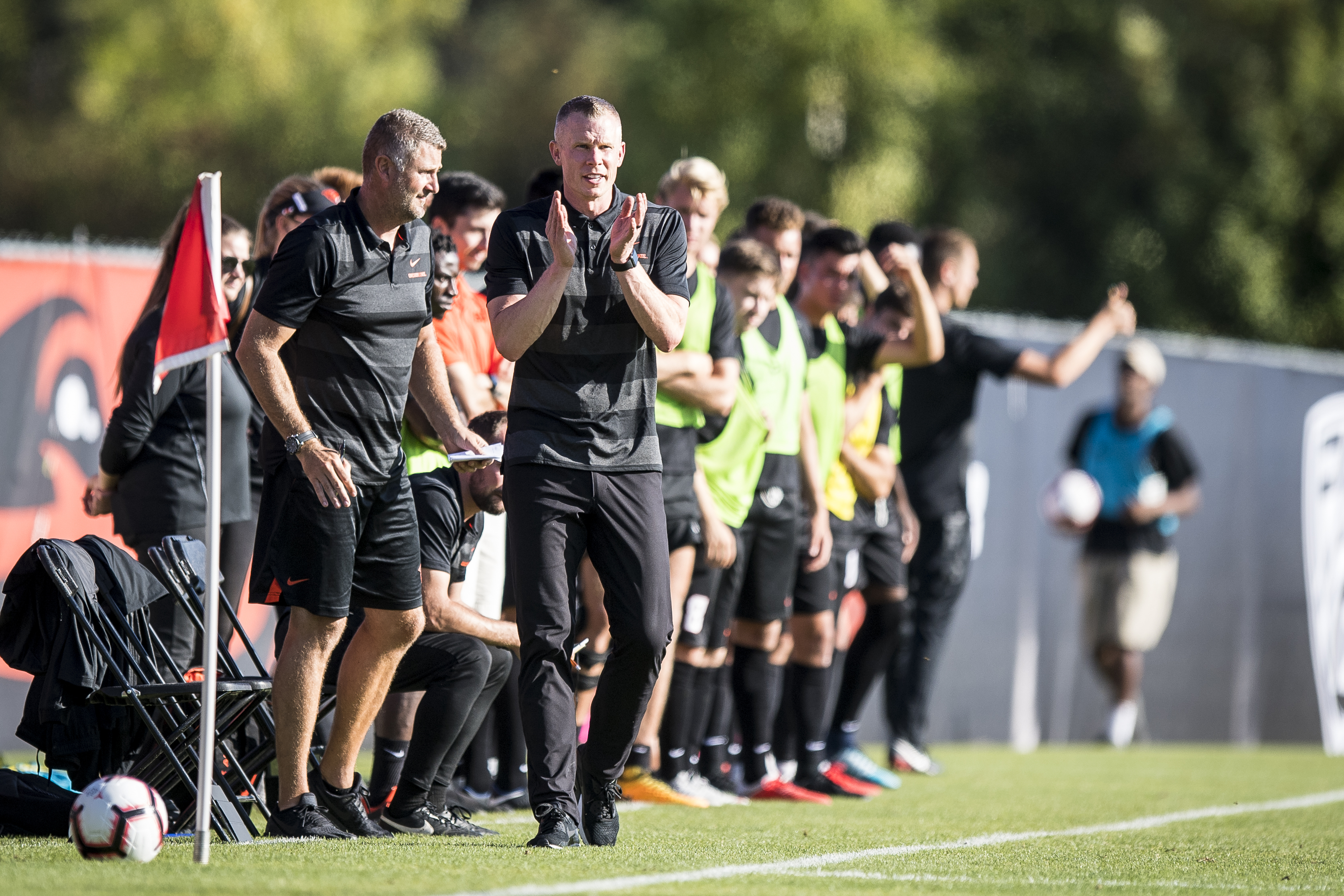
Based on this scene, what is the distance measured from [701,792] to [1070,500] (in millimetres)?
5221

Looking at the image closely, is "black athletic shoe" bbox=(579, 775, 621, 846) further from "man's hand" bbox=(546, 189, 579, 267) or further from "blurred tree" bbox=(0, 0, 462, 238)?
"blurred tree" bbox=(0, 0, 462, 238)

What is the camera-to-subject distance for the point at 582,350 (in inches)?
203

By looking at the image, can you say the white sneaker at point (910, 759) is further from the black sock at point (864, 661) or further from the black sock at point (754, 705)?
the black sock at point (754, 705)

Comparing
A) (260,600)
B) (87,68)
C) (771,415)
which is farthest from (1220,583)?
(87,68)

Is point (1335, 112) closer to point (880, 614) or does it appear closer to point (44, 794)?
point (880, 614)

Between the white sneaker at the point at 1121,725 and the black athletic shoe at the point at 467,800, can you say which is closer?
the black athletic shoe at the point at 467,800

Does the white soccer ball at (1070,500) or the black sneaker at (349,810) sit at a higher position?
the white soccer ball at (1070,500)

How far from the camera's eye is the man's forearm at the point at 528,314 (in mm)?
4895

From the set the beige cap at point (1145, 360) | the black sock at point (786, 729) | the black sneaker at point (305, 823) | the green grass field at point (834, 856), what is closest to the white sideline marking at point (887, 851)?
the green grass field at point (834, 856)

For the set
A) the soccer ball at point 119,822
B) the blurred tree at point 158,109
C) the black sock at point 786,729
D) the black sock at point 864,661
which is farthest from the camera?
the blurred tree at point 158,109

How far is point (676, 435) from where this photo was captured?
694 cm

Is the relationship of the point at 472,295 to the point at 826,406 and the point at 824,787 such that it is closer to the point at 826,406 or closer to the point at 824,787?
the point at 826,406

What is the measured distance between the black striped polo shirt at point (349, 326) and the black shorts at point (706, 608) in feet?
7.12

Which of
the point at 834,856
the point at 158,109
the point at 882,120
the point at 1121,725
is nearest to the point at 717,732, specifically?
the point at 834,856
